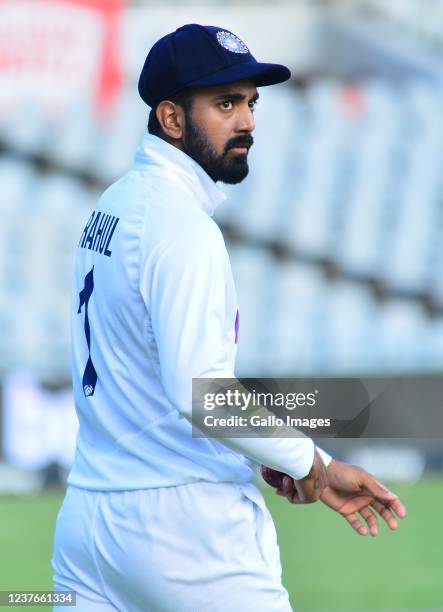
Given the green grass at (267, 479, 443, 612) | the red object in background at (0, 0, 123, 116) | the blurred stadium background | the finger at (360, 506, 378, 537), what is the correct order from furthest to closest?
the red object in background at (0, 0, 123, 116)
the blurred stadium background
the green grass at (267, 479, 443, 612)
the finger at (360, 506, 378, 537)

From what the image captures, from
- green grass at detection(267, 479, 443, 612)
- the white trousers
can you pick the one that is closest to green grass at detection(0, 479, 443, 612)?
green grass at detection(267, 479, 443, 612)

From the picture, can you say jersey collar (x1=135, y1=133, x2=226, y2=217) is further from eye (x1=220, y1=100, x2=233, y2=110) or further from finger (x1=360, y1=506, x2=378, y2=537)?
finger (x1=360, y1=506, x2=378, y2=537)

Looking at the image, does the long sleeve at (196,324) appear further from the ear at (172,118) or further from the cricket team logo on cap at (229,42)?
the cricket team logo on cap at (229,42)

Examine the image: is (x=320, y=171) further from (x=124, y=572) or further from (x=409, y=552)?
(x=124, y=572)

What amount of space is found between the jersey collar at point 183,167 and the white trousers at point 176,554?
531 millimetres

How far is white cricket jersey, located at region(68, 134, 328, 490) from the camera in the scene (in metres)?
2.04

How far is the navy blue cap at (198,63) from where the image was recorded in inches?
88.4

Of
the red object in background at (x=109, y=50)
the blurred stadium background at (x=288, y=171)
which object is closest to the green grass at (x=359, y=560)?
the blurred stadium background at (x=288, y=171)

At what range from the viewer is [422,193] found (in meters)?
10.3

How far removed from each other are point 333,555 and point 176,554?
3653mm

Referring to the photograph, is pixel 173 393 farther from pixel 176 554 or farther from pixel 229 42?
pixel 229 42

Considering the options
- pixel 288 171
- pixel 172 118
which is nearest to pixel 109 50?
pixel 288 171

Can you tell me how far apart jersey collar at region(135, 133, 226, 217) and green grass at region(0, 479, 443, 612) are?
288 centimetres

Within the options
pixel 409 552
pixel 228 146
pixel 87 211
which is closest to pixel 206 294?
pixel 228 146
